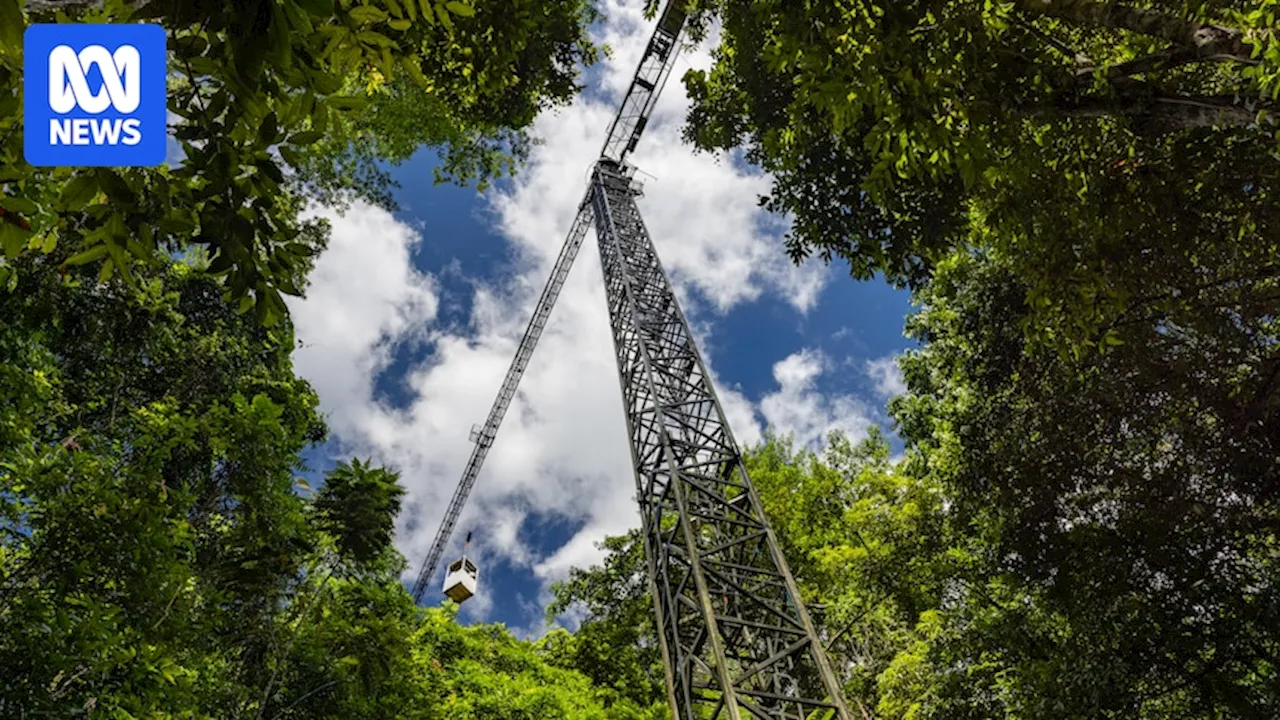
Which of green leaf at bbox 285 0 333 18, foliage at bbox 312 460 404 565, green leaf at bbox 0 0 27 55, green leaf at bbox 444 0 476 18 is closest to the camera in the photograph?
green leaf at bbox 0 0 27 55

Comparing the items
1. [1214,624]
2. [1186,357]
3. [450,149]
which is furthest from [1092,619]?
[450,149]

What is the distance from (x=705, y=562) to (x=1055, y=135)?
14.9ft

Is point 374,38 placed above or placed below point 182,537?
below

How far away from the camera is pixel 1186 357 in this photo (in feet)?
21.8

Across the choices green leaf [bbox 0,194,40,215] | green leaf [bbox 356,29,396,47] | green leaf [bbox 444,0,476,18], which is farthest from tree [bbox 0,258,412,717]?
green leaf [bbox 444,0,476,18]

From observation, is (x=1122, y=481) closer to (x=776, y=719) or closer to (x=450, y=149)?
(x=776, y=719)

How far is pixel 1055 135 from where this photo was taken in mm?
4781

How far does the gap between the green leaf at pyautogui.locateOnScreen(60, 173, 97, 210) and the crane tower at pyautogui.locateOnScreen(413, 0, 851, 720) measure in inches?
197

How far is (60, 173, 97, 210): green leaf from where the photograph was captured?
1.40 m

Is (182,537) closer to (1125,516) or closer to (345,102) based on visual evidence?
(345,102)

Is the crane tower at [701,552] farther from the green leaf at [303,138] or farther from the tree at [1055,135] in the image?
the green leaf at [303,138]

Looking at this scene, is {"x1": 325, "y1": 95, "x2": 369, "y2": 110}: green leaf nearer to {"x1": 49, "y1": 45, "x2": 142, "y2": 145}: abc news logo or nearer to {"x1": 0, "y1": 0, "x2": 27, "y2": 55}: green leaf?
{"x1": 0, "y1": 0, "x2": 27, "y2": 55}: green leaf

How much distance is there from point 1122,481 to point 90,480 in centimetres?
881

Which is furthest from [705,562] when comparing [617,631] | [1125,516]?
[617,631]
